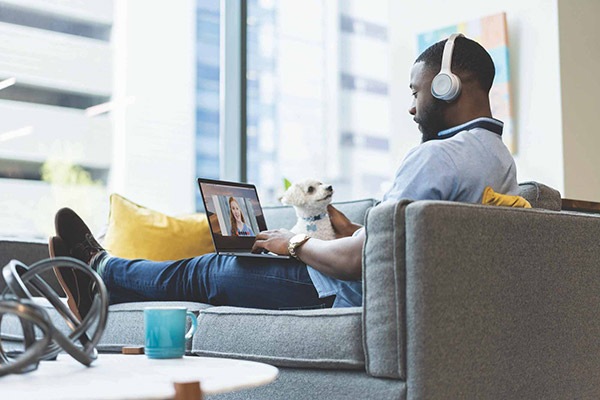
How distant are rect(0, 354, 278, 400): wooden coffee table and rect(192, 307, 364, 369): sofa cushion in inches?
15.8

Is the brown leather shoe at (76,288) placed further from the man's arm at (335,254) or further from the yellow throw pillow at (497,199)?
the yellow throw pillow at (497,199)

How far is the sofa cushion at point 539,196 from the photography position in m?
2.21

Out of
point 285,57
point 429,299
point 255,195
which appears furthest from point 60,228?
point 285,57

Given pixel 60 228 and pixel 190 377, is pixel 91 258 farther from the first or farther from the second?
pixel 190 377

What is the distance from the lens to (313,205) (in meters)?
2.70

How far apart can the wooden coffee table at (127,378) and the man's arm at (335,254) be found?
0.58 meters

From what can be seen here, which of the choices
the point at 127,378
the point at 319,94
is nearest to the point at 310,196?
the point at 127,378

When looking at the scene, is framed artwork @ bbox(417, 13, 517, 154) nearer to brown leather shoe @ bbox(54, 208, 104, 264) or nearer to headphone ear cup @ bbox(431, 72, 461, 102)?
headphone ear cup @ bbox(431, 72, 461, 102)

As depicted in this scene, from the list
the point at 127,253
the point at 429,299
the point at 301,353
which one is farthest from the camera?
the point at 127,253

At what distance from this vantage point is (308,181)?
271 cm

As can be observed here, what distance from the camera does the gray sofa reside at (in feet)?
5.45

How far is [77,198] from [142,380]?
287cm

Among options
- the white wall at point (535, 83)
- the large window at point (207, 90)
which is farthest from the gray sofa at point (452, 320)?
the large window at point (207, 90)

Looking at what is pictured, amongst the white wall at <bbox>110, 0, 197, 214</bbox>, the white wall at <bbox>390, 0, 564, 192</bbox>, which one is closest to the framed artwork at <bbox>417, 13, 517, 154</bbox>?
the white wall at <bbox>390, 0, 564, 192</bbox>
